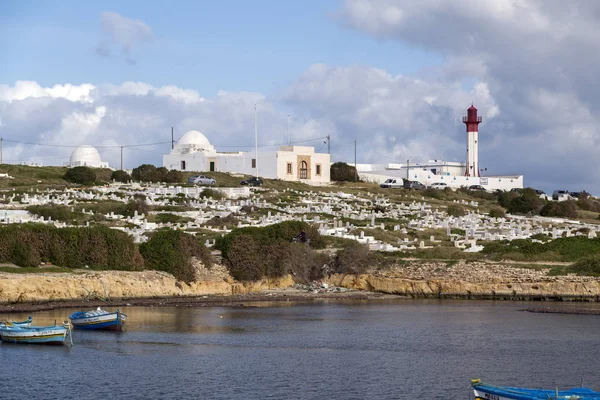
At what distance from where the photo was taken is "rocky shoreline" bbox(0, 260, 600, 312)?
50.4 m

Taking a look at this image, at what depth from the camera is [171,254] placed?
56031 millimetres

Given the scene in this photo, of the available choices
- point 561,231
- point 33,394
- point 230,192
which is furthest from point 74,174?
point 33,394

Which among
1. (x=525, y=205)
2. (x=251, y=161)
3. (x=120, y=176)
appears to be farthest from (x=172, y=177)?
(x=525, y=205)

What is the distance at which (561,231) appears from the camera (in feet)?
239

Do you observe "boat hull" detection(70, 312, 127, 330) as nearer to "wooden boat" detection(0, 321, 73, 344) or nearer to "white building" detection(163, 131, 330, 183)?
"wooden boat" detection(0, 321, 73, 344)

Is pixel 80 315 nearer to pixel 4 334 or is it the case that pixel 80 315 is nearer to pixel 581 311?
pixel 4 334

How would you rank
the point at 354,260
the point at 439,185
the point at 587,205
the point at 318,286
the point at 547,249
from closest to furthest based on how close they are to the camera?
1. the point at 318,286
2. the point at 354,260
3. the point at 547,249
4. the point at 587,205
5. the point at 439,185

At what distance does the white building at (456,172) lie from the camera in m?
117

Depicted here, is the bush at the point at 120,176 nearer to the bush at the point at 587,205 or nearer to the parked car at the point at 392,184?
the parked car at the point at 392,184

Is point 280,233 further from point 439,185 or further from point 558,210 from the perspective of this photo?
point 439,185

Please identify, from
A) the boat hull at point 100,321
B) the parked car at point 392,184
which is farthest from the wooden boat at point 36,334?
the parked car at point 392,184

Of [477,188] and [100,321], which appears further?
[477,188]

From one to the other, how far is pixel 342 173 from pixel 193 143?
53.4 ft

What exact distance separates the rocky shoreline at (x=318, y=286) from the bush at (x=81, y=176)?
1468 inches
